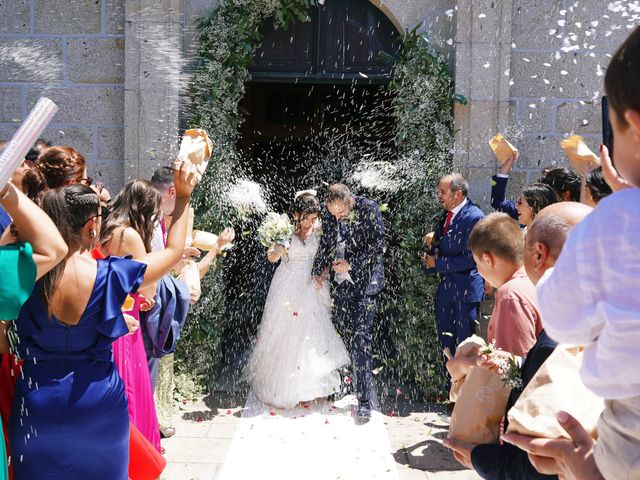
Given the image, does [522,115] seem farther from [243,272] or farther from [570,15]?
[243,272]

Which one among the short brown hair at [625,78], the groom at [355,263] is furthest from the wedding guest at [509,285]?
the groom at [355,263]

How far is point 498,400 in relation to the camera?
2170 millimetres

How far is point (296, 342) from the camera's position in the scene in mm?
6832

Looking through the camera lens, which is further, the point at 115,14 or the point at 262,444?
the point at 115,14

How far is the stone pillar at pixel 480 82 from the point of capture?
697 cm

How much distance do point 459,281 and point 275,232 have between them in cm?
169

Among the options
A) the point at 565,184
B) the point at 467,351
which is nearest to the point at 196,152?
the point at 467,351

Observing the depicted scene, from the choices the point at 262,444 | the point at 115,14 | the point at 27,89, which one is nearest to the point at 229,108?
the point at 115,14

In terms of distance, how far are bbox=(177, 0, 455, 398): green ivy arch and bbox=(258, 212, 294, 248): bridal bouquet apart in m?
0.38

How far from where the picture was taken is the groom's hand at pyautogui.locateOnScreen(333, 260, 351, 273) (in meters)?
6.71

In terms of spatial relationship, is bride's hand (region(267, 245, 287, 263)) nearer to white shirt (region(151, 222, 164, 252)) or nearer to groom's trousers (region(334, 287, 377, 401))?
groom's trousers (region(334, 287, 377, 401))

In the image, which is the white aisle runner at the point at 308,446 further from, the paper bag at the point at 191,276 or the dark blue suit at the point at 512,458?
the dark blue suit at the point at 512,458

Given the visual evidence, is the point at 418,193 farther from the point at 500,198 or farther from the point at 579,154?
the point at 579,154

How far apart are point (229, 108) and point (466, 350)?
205 inches
